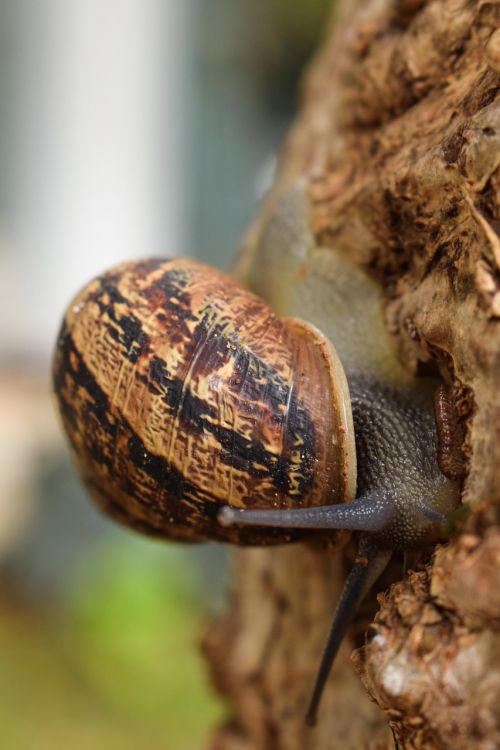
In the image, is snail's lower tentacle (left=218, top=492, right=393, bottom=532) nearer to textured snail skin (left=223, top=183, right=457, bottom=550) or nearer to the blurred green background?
textured snail skin (left=223, top=183, right=457, bottom=550)

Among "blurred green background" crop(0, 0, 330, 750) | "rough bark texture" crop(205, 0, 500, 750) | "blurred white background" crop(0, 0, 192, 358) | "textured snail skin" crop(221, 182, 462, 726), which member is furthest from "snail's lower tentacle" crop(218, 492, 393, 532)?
"blurred white background" crop(0, 0, 192, 358)

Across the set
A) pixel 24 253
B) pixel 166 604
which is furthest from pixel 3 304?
pixel 166 604

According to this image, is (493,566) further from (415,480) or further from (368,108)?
(368,108)

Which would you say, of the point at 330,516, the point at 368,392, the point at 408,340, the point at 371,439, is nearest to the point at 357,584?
the point at 330,516

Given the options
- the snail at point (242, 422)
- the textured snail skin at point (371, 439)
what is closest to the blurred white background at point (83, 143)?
the textured snail skin at point (371, 439)

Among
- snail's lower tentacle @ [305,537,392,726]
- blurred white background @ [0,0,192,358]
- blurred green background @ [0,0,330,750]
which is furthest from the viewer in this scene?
blurred white background @ [0,0,192,358]

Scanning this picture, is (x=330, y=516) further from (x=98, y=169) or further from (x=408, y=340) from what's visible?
(x=98, y=169)

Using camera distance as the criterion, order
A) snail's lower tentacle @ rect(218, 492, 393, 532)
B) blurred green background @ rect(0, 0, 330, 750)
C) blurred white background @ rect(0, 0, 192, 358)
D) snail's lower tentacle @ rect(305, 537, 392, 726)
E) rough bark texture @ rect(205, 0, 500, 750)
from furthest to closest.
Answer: blurred white background @ rect(0, 0, 192, 358)
blurred green background @ rect(0, 0, 330, 750)
snail's lower tentacle @ rect(305, 537, 392, 726)
snail's lower tentacle @ rect(218, 492, 393, 532)
rough bark texture @ rect(205, 0, 500, 750)
